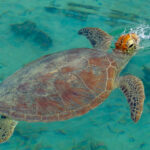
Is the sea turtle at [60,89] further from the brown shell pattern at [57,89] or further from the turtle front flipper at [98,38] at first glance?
the turtle front flipper at [98,38]

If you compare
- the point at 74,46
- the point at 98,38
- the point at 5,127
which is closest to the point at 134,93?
the point at 98,38

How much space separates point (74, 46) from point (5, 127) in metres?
Answer: 2.79

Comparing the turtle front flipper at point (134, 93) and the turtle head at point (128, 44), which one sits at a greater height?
the turtle head at point (128, 44)

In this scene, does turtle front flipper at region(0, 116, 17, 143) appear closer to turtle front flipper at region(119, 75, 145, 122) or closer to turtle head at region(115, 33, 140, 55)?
turtle front flipper at region(119, 75, 145, 122)

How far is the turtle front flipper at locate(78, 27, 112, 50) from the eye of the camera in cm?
511

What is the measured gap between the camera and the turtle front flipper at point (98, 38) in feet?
16.8

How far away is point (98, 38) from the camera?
525 cm

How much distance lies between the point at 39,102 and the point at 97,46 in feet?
7.44

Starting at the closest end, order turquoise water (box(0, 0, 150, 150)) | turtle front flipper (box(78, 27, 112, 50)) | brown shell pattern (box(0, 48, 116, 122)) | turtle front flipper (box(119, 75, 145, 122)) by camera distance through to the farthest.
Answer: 1. brown shell pattern (box(0, 48, 116, 122))
2. turtle front flipper (box(119, 75, 145, 122))
3. turquoise water (box(0, 0, 150, 150))
4. turtle front flipper (box(78, 27, 112, 50))

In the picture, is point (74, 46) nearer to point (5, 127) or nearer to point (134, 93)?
point (134, 93)

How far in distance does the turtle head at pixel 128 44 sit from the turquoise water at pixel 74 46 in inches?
21.6

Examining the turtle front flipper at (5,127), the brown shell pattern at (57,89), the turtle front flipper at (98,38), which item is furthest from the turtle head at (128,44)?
the turtle front flipper at (5,127)

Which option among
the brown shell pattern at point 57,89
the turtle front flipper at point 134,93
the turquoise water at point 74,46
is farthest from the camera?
the turquoise water at point 74,46

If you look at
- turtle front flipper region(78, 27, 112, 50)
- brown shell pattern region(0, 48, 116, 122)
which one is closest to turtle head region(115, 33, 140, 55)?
turtle front flipper region(78, 27, 112, 50)
